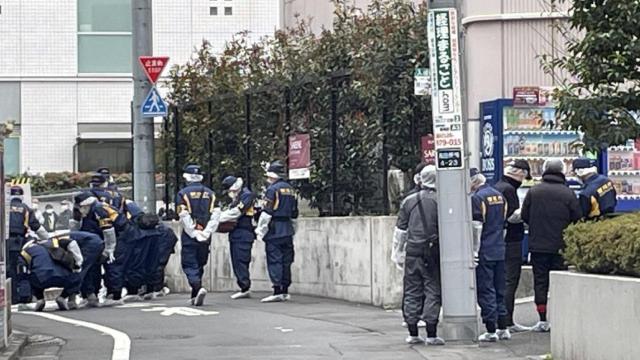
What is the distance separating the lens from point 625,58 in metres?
12.3

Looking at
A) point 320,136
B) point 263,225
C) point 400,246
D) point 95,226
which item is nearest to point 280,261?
point 263,225

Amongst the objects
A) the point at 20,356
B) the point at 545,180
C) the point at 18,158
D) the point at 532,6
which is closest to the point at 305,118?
the point at 532,6

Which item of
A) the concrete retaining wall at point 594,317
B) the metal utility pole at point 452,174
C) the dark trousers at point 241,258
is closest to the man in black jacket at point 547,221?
the metal utility pole at point 452,174

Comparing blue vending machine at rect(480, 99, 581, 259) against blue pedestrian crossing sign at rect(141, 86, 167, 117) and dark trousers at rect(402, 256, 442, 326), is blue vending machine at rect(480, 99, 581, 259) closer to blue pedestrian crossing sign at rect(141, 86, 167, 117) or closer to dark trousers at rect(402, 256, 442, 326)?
dark trousers at rect(402, 256, 442, 326)

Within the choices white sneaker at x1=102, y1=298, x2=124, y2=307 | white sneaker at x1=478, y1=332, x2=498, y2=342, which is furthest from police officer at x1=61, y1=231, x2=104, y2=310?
white sneaker at x1=478, y1=332, x2=498, y2=342

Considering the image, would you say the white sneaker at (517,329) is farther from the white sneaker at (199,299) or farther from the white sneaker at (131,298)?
the white sneaker at (131,298)

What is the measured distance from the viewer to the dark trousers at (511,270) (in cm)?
1396

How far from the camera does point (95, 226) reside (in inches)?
738

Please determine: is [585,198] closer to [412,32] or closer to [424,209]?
[424,209]

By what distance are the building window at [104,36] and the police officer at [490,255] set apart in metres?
28.3

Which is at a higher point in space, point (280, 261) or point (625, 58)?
point (625, 58)

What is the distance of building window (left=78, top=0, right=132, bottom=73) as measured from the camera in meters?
40.5

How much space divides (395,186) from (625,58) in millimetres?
6250

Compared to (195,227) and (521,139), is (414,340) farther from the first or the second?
(521,139)
